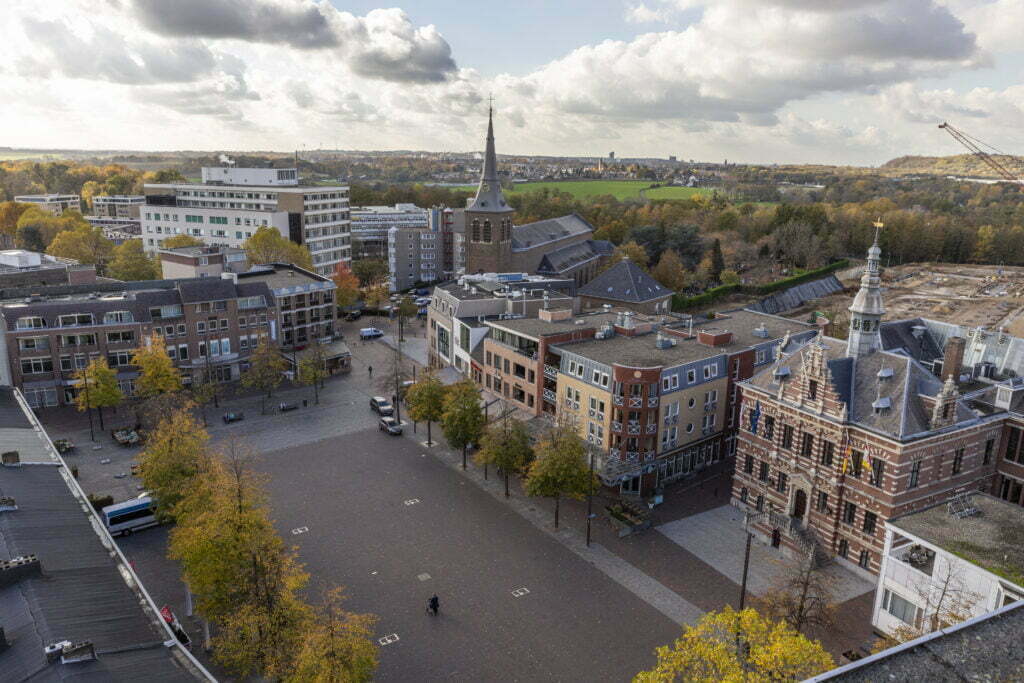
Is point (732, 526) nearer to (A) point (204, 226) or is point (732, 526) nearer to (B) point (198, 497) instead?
(B) point (198, 497)

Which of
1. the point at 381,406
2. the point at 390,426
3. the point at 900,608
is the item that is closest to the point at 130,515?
the point at 390,426

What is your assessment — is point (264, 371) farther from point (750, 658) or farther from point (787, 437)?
point (750, 658)

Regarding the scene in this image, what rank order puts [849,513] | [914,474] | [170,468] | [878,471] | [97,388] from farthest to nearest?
1. [97,388]
2. [849,513]
3. [878,471]
4. [914,474]
5. [170,468]

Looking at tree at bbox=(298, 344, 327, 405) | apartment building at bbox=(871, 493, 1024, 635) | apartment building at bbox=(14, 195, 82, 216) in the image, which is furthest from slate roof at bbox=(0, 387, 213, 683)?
apartment building at bbox=(14, 195, 82, 216)

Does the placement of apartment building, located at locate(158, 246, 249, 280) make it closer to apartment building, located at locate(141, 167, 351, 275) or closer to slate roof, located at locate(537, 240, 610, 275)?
apartment building, located at locate(141, 167, 351, 275)

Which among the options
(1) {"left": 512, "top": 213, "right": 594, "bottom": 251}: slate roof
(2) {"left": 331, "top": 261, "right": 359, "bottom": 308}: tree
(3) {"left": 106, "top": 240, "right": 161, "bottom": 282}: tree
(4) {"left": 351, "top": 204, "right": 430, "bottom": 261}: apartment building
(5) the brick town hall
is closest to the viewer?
(5) the brick town hall

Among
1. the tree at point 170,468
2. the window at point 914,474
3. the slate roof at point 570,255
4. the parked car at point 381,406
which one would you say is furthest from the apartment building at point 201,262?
the window at point 914,474
